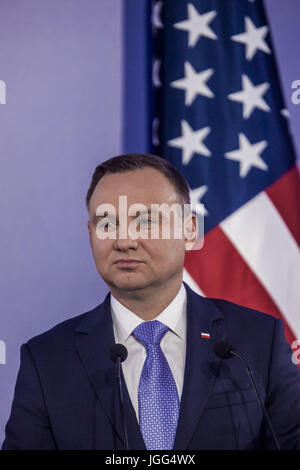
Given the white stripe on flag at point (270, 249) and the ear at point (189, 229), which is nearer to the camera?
the ear at point (189, 229)

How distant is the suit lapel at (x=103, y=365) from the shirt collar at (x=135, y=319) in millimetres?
25

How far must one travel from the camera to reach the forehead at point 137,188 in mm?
1411

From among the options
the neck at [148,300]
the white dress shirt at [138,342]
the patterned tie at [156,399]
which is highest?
the neck at [148,300]

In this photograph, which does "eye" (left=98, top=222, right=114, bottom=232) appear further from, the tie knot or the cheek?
the tie knot

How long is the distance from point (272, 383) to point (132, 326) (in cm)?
40

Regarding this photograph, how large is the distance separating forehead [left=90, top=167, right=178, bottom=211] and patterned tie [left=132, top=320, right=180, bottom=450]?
1.20 ft

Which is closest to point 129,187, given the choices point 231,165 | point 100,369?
point 100,369

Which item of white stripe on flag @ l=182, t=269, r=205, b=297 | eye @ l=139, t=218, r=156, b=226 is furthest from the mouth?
white stripe on flag @ l=182, t=269, r=205, b=297

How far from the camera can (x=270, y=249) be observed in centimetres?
187

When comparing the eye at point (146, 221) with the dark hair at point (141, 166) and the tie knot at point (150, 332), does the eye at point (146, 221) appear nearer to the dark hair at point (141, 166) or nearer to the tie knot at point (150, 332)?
the dark hair at point (141, 166)

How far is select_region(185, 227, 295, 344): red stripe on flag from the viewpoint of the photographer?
6.15 feet

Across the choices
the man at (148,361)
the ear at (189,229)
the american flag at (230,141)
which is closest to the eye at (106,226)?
the man at (148,361)

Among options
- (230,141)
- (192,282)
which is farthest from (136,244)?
(230,141)

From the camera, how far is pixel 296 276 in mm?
1849
